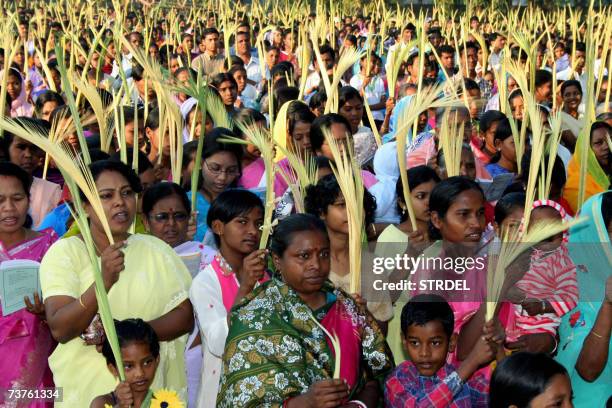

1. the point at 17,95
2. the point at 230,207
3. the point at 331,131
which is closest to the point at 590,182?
the point at 331,131

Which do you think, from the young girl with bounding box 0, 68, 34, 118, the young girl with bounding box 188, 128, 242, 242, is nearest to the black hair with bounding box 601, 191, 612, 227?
the young girl with bounding box 188, 128, 242, 242

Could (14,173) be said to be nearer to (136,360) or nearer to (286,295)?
(136,360)

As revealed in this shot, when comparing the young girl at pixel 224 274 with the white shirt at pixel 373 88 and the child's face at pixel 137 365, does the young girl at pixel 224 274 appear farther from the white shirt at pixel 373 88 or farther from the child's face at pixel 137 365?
the white shirt at pixel 373 88

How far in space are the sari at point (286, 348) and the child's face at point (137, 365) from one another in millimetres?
310

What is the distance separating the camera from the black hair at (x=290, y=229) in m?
3.02

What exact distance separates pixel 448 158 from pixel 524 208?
67 cm

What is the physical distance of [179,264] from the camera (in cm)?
341

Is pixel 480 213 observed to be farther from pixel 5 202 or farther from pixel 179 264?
pixel 5 202

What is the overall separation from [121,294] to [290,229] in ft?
2.18

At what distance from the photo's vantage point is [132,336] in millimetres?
3092

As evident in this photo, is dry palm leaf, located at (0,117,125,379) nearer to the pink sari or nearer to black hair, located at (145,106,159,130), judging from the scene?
the pink sari

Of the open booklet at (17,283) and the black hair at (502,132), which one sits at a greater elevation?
the black hair at (502,132)

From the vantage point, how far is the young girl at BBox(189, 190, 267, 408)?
3.23 meters

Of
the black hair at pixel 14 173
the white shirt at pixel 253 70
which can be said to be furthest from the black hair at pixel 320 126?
the white shirt at pixel 253 70
